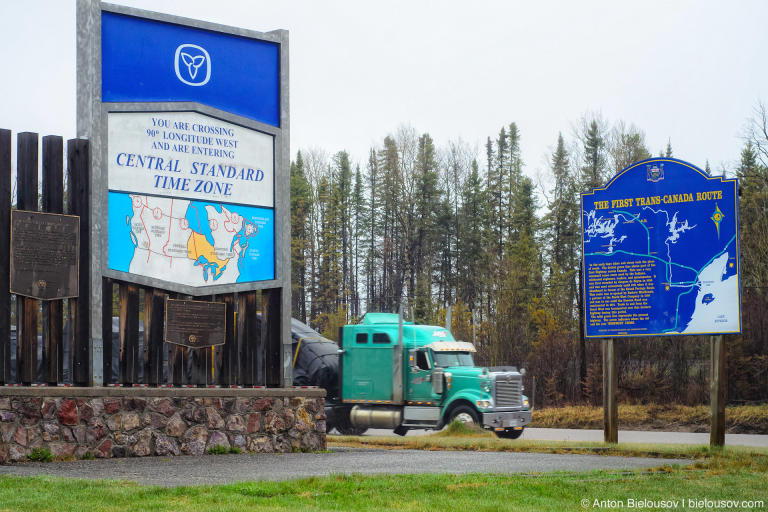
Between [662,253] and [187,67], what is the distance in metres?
8.58

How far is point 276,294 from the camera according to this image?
1675 centimetres

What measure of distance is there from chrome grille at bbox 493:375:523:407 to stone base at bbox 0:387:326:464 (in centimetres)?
909

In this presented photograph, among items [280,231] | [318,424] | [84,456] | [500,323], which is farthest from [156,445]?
[500,323]

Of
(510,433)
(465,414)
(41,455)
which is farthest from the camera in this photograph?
(510,433)

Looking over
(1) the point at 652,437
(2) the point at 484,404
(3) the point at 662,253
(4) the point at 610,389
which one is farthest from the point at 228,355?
(1) the point at 652,437

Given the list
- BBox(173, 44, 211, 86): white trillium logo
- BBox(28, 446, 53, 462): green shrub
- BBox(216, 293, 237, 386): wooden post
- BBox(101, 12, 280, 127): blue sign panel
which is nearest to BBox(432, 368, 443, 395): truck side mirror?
BBox(216, 293, 237, 386): wooden post

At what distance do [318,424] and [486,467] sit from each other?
4519mm

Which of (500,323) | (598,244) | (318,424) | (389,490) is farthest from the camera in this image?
(500,323)

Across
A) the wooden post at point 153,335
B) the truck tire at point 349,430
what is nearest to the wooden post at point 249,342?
the wooden post at point 153,335

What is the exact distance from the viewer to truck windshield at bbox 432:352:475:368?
25.8 m

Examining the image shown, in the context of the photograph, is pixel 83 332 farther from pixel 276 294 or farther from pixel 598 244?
pixel 598 244

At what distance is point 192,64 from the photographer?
16.1 metres

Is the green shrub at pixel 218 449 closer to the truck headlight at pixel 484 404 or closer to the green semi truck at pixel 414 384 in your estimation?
the green semi truck at pixel 414 384

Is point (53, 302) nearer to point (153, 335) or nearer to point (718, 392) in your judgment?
point (153, 335)
